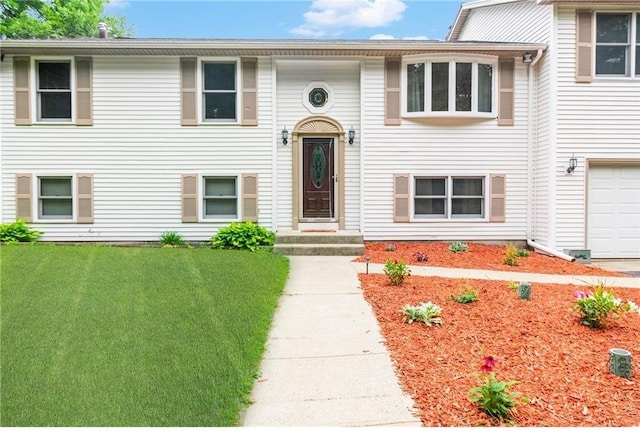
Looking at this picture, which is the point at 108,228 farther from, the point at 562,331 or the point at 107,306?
the point at 562,331

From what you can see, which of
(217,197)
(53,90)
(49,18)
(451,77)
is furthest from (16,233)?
(49,18)

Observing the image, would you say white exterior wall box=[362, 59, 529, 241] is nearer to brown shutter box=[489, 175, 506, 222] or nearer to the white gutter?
brown shutter box=[489, 175, 506, 222]

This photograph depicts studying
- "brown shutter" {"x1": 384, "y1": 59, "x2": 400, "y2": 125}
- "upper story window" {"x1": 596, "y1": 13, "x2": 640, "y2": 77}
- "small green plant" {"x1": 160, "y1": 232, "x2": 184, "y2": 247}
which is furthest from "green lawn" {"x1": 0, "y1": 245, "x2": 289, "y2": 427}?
"upper story window" {"x1": 596, "y1": 13, "x2": 640, "y2": 77}

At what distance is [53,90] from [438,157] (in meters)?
8.91

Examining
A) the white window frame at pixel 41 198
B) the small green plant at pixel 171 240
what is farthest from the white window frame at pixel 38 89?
the small green plant at pixel 171 240

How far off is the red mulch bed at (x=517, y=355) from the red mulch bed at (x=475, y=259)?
1950 millimetres

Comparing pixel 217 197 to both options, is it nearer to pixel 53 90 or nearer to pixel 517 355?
pixel 53 90

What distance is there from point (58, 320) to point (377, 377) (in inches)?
130

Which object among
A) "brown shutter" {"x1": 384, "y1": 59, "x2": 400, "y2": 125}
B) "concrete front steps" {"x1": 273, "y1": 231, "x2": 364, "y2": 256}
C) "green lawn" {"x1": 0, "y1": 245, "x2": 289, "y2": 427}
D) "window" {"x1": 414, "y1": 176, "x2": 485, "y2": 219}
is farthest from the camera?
"window" {"x1": 414, "y1": 176, "x2": 485, "y2": 219}

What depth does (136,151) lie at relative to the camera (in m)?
9.81

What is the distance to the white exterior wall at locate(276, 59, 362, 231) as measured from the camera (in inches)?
397

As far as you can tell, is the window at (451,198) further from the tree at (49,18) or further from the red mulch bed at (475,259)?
the tree at (49,18)

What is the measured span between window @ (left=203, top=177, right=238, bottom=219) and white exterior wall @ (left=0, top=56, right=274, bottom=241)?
8.9 inches

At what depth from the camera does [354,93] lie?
33.3 feet
